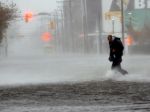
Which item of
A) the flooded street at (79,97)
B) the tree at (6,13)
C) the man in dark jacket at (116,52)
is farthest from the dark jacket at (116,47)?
the tree at (6,13)

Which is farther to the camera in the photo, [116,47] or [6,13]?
[6,13]

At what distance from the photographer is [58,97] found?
55.4ft

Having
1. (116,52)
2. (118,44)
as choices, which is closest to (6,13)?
(116,52)

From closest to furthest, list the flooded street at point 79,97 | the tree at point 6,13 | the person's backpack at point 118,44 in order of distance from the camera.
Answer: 1. the flooded street at point 79,97
2. the person's backpack at point 118,44
3. the tree at point 6,13

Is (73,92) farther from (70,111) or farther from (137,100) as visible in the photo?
(70,111)

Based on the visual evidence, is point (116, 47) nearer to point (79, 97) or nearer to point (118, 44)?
point (118, 44)

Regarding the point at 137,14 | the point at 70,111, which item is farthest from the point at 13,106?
the point at 137,14

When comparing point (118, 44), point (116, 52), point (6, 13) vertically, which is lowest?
point (6, 13)

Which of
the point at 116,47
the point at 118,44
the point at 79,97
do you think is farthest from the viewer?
the point at 116,47

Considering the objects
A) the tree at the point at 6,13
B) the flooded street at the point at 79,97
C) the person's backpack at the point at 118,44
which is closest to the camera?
the flooded street at the point at 79,97

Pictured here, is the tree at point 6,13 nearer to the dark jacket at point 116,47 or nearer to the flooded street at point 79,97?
the dark jacket at point 116,47

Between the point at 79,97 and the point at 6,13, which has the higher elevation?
the point at 79,97

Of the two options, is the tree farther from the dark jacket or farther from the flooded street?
the flooded street

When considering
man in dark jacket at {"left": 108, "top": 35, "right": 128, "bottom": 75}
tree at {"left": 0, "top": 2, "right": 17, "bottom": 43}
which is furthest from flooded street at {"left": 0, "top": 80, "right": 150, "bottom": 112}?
tree at {"left": 0, "top": 2, "right": 17, "bottom": 43}
